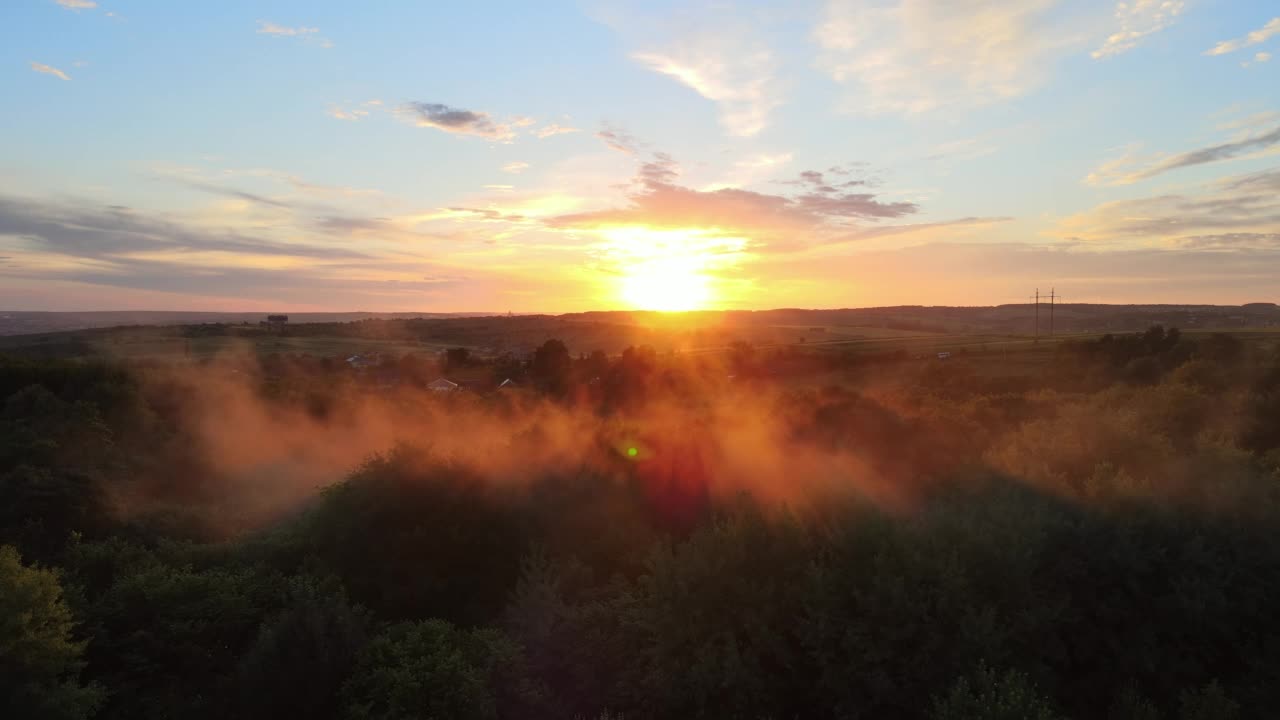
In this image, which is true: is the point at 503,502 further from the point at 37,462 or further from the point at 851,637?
the point at 37,462

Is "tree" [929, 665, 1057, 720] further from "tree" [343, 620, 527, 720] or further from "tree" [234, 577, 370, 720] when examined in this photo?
"tree" [234, 577, 370, 720]

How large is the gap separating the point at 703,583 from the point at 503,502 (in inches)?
237

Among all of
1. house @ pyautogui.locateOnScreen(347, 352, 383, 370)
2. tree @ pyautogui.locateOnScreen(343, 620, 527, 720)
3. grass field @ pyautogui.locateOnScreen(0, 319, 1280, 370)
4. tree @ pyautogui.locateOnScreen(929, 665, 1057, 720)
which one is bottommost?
tree @ pyautogui.locateOnScreen(343, 620, 527, 720)

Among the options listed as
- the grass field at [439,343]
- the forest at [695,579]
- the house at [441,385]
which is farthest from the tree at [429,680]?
the grass field at [439,343]

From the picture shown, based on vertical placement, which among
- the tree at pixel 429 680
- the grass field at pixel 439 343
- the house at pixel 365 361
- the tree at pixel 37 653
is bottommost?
the tree at pixel 429 680

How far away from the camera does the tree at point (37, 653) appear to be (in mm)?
8805

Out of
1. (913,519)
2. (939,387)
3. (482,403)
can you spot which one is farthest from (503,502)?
(939,387)

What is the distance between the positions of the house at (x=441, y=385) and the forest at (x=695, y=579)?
73.5 ft

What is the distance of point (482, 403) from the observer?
3406 centimetres

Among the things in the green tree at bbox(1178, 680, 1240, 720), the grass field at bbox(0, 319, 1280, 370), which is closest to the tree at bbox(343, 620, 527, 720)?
the green tree at bbox(1178, 680, 1240, 720)

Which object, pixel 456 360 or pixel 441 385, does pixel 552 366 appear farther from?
pixel 456 360

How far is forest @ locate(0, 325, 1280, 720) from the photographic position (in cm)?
909

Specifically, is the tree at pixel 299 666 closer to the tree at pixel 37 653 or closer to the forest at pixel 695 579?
the forest at pixel 695 579

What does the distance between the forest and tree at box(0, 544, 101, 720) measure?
4cm
